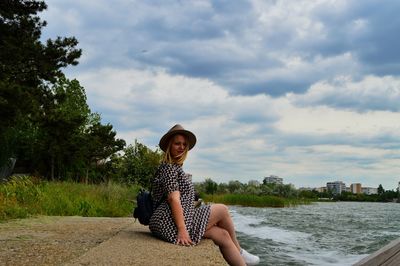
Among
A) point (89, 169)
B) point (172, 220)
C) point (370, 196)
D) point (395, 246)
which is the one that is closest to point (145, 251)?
point (172, 220)

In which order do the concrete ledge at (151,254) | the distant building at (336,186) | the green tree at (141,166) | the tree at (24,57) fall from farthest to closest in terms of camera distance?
the distant building at (336,186), the green tree at (141,166), the tree at (24,57), the concrete ledge at (151,254)

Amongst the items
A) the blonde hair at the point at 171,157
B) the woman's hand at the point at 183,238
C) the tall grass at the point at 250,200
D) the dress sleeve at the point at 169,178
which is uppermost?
the tall grass at the point at 250,200

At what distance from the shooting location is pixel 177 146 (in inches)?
177

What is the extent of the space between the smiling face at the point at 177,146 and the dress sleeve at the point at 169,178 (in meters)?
0.19

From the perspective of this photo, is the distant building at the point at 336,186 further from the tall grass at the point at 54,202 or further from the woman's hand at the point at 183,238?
the woman's hand at the point at 183,238

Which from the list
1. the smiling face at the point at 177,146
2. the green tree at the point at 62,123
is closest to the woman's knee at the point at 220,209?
the smiling face at the point at 177,146

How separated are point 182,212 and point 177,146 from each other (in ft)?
2.06

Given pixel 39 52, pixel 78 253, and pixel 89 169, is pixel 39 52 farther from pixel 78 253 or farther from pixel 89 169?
pixel 89 169

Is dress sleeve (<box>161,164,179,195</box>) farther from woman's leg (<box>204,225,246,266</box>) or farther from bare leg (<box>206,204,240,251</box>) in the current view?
woman's leg (<box>204,225,246,266</box>)

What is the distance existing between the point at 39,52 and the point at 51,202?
6483 millimetres

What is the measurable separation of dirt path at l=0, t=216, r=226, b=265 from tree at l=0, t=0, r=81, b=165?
7.41m

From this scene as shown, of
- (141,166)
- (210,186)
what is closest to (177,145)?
(141,166)

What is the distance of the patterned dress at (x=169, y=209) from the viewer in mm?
4312

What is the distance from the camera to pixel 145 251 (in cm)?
396
